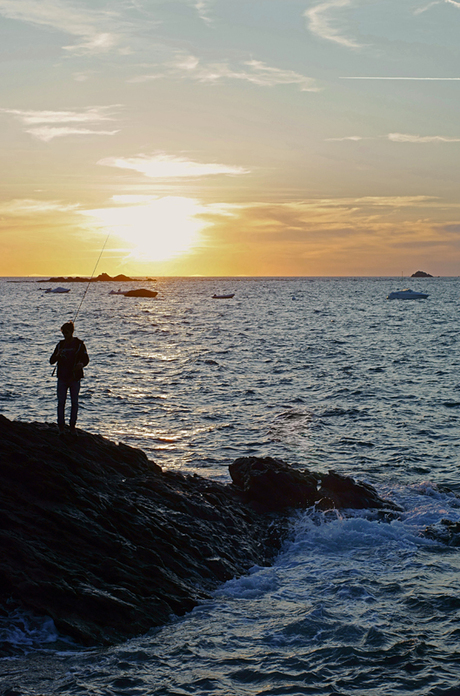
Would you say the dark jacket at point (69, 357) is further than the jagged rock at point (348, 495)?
No

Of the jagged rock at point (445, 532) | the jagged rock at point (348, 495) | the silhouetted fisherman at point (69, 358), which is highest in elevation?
the silhouetted fisherman at point (69, 358)

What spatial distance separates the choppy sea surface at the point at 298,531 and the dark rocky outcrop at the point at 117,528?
424 millimetres

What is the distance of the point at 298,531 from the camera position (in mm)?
13195

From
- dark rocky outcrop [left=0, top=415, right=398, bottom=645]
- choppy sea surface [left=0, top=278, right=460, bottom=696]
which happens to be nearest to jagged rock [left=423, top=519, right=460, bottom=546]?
choppy sea surface [left=0, top=278, right=460, bottom=696]

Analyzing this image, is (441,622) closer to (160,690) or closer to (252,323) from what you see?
(160,690)

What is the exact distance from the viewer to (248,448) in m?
20.0

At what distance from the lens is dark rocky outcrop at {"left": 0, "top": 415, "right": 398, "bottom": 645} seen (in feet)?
28.3

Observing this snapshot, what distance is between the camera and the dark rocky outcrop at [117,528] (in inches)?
340

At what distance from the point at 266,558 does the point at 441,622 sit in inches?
146

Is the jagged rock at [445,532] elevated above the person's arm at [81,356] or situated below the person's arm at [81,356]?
below

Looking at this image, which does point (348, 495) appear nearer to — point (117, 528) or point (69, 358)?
point (117, 528)

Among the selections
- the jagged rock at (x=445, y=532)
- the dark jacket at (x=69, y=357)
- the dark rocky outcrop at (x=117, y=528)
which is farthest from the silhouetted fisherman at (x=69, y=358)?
the jagged rock at (x=445, y=532)

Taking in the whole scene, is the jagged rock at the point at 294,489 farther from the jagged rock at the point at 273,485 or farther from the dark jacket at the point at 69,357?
the dark jacket at the point at 69,357

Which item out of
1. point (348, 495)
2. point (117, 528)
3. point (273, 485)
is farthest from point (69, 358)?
point (348, 495)
